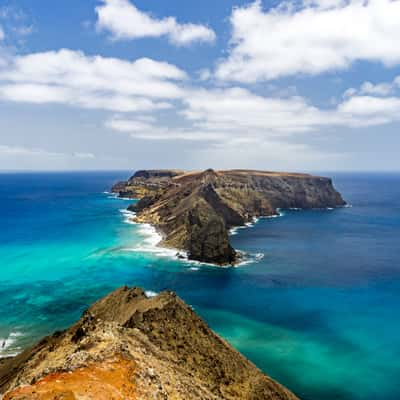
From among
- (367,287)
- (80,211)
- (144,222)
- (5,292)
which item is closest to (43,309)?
(5,292)

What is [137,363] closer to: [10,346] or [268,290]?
[10,346]

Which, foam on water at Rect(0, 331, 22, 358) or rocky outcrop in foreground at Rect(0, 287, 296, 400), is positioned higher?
rocky outcrop in foreground at Rect(0, 287, 296, 400)

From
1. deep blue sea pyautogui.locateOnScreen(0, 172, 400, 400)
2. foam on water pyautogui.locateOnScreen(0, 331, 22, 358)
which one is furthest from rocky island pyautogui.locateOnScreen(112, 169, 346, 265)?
foam on water pyautogui.locateOnScreen(0, 331, 22, 358)

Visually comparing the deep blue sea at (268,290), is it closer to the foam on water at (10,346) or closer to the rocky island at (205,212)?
the foam on water at (10,346)

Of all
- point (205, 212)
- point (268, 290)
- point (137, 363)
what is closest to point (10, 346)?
point (137, 363)

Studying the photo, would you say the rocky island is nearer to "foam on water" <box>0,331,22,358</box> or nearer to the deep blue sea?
the deep blue sea

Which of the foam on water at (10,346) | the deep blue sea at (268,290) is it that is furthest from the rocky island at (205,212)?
the foam on water at (10,346)
